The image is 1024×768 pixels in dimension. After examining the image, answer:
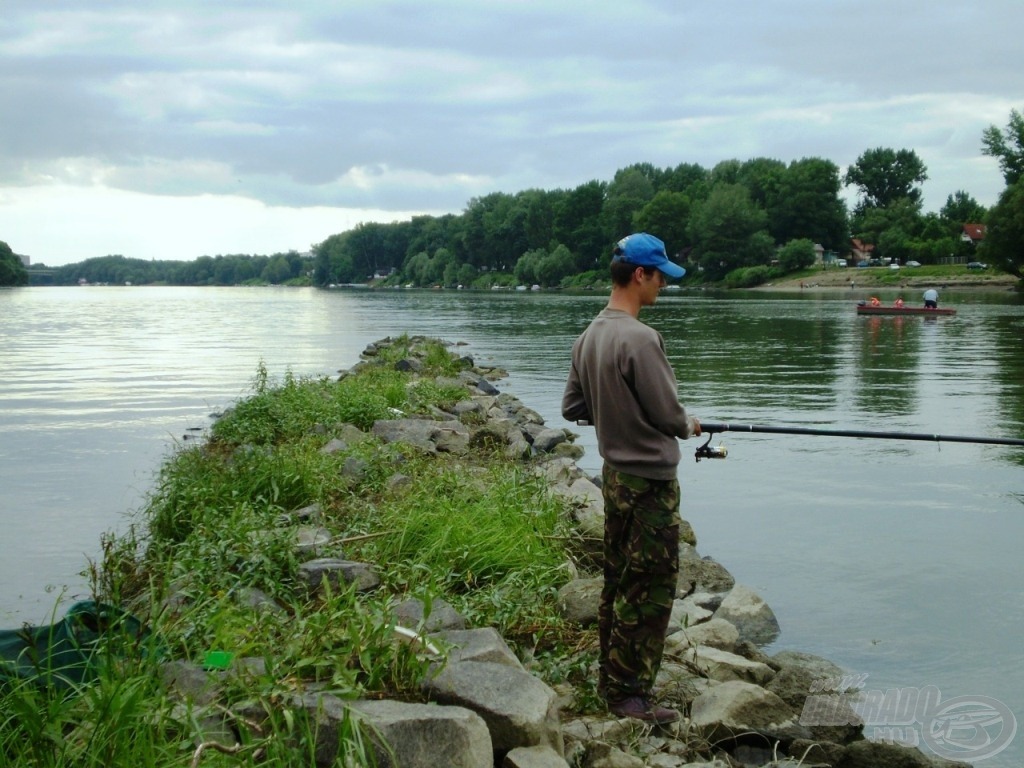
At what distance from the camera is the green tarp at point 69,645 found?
4.44 m

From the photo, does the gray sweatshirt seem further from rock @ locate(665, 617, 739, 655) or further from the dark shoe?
rock @ locate(665, 617, 739, 655)

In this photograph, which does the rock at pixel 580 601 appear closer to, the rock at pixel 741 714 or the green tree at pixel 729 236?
the rock at pixel 741 714

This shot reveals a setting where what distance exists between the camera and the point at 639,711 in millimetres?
5012

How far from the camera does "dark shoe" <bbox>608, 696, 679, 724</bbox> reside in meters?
5.01

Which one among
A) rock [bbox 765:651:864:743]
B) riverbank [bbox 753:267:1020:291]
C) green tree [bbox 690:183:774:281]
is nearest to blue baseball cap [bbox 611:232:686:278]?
rock [bbox 765:651:864:743]

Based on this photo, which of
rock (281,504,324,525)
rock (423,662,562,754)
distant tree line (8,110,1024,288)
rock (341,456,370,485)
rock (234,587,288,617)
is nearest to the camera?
rock (423,662,562,754)

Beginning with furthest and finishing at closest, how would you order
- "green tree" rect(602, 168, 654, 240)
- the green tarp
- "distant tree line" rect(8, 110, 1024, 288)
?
"green tree" rect(602, 168, 654, 240), "distant tree line" rect(8, 110, 1024, 288), the green tarp

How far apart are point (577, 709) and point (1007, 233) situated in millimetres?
80149

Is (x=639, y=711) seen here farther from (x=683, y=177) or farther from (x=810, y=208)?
(x=683, y=177)

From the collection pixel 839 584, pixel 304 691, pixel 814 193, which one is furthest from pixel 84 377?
pixel 814 193

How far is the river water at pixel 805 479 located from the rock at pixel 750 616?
15cm

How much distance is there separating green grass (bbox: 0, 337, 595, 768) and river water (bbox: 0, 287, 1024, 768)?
93 cm

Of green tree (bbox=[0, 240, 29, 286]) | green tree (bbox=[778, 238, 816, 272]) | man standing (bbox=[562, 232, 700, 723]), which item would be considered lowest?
man standing (bbox=[562, 232, 700, 723])

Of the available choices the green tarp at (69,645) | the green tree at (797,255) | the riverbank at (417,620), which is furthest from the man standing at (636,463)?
the green tree at (797,255)
